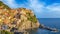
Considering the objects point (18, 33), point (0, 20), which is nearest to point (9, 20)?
point (0, 20)

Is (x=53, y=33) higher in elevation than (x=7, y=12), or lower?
lower

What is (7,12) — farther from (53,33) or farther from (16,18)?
(53,33)

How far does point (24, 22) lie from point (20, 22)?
233 inches

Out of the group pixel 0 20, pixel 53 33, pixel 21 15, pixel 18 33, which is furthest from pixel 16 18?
pixel 18 33

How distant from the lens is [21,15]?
653 feet

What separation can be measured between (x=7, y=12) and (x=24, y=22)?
57.2 feet

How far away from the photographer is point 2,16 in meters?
185

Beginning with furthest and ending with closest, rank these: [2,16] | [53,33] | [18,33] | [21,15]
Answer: [21,15] → [2,16] → [53,33] → [18,33]

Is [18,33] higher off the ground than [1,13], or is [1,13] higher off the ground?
[1,13]

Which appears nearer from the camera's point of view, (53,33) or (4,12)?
(53,33)

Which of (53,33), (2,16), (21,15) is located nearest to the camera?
(53,33)

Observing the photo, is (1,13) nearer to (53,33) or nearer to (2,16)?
(2,16)

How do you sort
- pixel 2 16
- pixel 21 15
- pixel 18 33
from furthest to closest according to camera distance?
pixel 21 15, pixel 2 16, pixel 18 33

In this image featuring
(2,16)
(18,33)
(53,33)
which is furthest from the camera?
(2,16)
